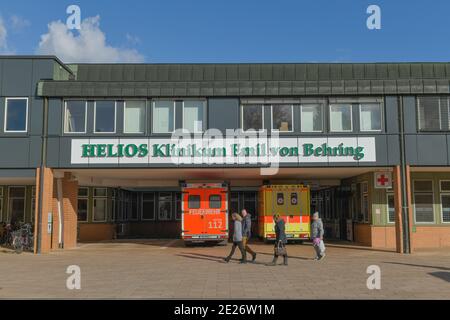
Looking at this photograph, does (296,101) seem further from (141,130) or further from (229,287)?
(229,287)

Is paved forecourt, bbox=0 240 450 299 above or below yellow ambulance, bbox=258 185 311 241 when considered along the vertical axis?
below

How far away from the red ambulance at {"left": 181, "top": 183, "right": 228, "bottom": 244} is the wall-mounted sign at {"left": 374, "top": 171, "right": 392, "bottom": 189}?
22.9 ft

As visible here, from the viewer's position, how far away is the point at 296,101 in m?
22.5

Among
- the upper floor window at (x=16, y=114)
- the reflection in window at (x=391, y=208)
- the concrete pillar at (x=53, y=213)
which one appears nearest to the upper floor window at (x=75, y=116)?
the upper floor window at (x=16, y=114)

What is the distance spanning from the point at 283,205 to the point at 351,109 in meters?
5.74

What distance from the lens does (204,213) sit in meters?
23.4

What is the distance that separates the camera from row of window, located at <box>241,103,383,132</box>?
880 inches

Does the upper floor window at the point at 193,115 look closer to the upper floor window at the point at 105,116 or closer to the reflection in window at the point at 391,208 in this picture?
the upper floor window at the point at 105,116

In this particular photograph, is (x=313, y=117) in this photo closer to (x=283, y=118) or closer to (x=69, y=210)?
(x=283, y=118)

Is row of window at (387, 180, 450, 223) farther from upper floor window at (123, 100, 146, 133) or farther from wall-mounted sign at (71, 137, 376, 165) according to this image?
upper floor window at (123, 100, 146, 133)

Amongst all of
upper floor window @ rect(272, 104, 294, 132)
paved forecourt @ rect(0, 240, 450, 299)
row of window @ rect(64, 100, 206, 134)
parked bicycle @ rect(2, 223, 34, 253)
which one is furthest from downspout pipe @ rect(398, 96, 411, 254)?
parked bicycle @ rect(2, 223, 34, 253)

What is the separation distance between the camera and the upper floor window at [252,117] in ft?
73.8

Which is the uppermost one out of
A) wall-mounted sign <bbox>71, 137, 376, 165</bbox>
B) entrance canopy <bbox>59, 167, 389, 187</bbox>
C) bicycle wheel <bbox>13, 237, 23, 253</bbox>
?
wall-mounted sign <bbox>71, 137, 376, 165</bbox>

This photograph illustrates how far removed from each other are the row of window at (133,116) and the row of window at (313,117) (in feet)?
7.35
